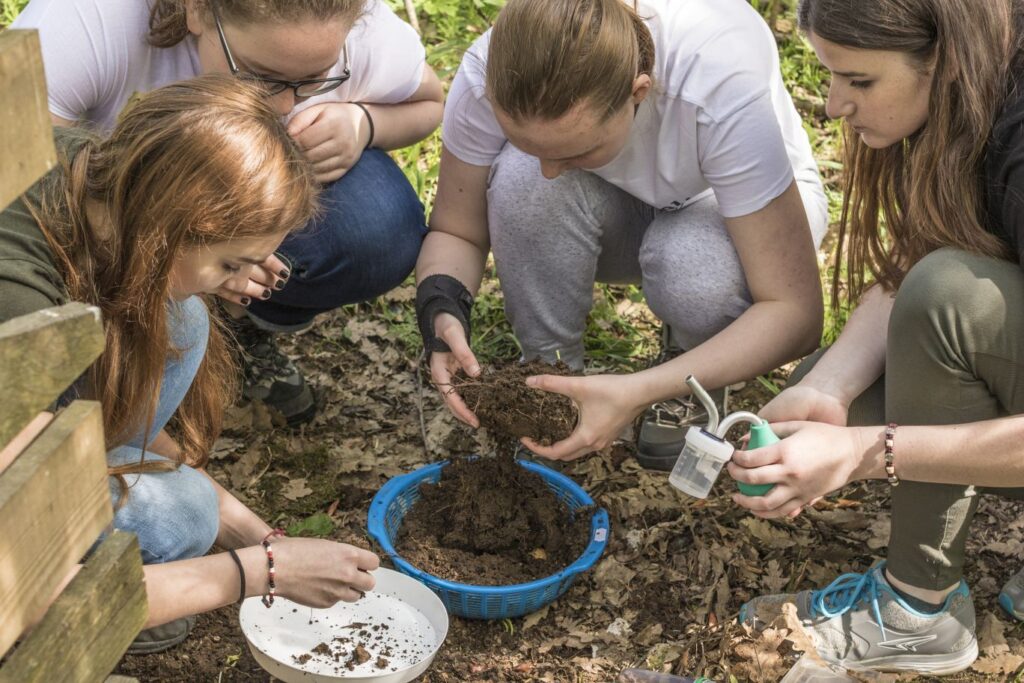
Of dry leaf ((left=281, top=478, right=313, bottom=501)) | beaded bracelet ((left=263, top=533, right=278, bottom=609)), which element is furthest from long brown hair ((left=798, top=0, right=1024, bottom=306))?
dry leaf ((left=281, top=478, right=313, bottom=501))

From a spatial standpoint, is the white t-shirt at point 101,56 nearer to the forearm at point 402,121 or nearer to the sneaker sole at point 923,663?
the forearm at point 402,121

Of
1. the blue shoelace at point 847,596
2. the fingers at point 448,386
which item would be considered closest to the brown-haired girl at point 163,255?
the fingers at point 448,386

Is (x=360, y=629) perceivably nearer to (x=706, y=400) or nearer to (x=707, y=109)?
(x=706, y=400)

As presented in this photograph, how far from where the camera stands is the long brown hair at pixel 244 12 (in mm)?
2340

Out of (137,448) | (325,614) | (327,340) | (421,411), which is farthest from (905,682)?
(327,340)

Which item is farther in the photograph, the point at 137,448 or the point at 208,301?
the point at 208,301

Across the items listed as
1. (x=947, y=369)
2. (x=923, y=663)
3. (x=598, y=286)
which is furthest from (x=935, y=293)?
(x=598, y=286)

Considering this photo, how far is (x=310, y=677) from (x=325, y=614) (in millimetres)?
341

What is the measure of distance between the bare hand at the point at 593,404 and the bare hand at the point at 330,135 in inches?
30.4

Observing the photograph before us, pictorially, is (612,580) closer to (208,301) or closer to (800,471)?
(800,471)

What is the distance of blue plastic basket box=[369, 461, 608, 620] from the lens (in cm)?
245

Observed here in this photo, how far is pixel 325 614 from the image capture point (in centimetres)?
247

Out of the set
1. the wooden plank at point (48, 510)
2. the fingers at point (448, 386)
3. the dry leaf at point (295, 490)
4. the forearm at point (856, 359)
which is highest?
the wooden plank at point (48, 510)

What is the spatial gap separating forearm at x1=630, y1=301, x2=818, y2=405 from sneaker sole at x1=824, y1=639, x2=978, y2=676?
68cm
